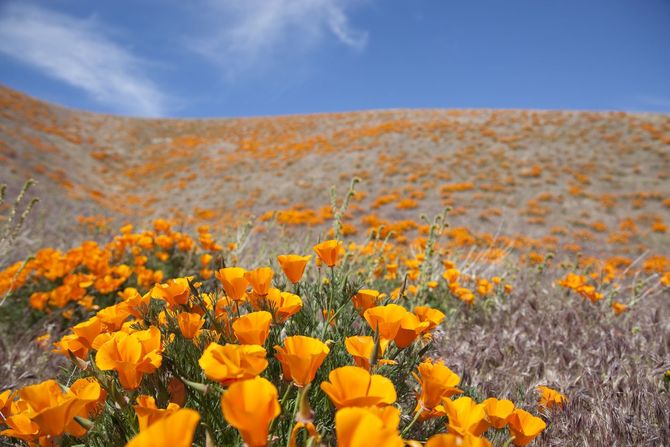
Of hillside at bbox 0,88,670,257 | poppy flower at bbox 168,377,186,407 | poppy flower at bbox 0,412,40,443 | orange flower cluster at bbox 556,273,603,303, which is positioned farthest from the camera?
hillside at bbox 0,88,670,257

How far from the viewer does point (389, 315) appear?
1.01 metres

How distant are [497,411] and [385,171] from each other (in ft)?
57.4

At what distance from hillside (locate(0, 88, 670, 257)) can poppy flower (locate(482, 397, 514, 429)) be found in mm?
9503

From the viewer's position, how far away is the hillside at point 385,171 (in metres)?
13.0

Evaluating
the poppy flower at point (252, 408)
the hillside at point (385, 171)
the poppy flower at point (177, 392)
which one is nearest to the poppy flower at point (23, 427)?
the poppy flower at point (177, 392)

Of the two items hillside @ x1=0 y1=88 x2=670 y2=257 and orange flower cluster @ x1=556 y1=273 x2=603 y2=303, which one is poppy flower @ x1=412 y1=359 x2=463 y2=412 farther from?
hillside @ x1=0 y1=88 x2=670 y2=257

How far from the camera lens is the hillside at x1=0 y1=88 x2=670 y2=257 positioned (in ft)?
42.7

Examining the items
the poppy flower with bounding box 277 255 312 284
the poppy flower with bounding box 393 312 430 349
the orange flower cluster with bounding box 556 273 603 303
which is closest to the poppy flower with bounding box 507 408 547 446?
the poppy flower with bounding box 393 312 430 349

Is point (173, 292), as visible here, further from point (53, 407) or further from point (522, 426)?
point (522, 426)

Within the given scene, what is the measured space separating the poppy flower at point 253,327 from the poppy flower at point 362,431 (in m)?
0.35

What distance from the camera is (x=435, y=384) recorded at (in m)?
0.88

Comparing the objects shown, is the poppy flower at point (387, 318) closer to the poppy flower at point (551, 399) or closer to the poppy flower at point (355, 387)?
the poppy flower at point (355, 387)

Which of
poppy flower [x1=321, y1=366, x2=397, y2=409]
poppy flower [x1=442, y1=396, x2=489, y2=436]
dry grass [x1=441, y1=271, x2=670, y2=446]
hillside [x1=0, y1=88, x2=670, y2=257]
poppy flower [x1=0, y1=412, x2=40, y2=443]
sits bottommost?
dry grass [x1=441, y1=271, x2=670, y2=446]

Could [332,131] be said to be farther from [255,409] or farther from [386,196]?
[255,409]
